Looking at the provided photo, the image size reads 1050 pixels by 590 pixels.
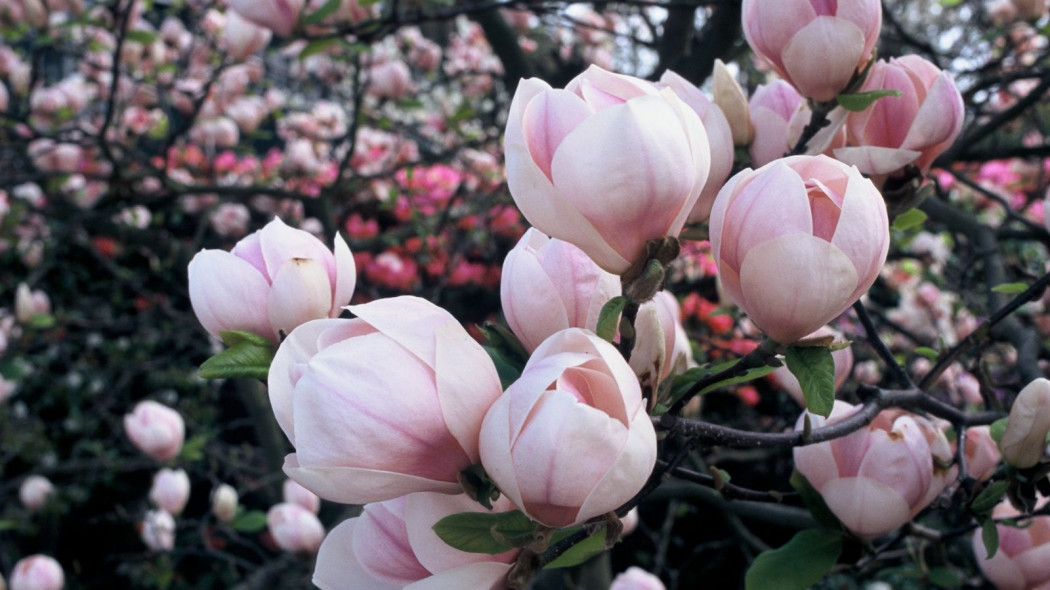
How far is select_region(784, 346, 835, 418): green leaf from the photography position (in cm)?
43

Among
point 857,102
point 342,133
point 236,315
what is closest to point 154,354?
point 342,133

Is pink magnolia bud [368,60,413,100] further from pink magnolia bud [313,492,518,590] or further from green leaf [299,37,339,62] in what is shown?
pink magnolia bud [313,492,518,590]

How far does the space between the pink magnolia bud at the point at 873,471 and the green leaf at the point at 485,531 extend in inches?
11.2

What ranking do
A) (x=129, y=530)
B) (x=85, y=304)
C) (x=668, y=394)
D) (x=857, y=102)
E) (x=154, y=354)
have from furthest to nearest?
(x=154, y=354)
(x=85, y=304)
(x=129, y=530)
(x=857, y=102)
(x=668, y=394)

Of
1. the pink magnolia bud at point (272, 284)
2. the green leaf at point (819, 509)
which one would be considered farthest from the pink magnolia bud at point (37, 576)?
the green leaf at point (819, 509)

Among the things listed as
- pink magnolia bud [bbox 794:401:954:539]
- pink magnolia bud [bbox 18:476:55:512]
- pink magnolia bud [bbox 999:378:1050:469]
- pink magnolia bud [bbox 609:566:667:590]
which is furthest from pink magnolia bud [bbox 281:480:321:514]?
pink magnolia bud [bbox 999:378:1050:469]

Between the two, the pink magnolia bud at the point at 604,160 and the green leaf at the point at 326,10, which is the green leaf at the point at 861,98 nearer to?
the pink magnolia bud at the point at 604,160

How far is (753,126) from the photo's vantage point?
2.21 ft

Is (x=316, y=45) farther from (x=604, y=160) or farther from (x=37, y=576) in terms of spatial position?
(x=37, y=576)

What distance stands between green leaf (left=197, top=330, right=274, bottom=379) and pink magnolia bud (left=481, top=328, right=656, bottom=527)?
22 centimetres

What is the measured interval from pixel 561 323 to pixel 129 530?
3.30 meters

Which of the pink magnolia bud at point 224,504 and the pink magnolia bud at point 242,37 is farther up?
the pink magnolia bud at point 242,37

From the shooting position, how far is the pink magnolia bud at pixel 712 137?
22.6 inches

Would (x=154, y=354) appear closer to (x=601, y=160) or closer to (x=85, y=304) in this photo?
(x=85, y=304)
